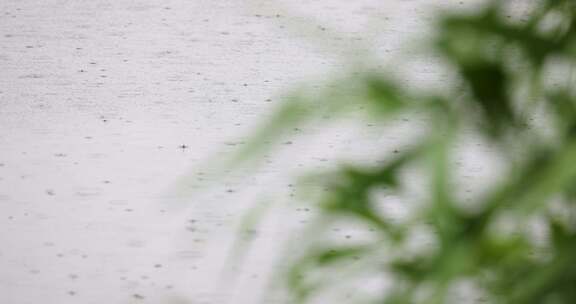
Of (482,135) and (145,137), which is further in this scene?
(145,137)

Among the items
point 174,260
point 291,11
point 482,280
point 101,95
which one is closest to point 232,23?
point 291,11

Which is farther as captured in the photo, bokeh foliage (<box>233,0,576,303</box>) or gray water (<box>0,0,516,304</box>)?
gray water (<box>0,0,516,304</box>)

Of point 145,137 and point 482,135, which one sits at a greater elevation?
point 145,137

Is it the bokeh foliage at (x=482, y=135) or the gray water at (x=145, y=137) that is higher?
the gray water at (x=145, y=137)

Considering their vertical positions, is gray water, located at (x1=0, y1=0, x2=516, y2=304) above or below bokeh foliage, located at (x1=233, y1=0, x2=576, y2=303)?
above

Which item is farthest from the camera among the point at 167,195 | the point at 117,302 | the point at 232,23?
the point at 232,23

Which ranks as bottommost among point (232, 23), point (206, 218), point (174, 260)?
point (174, 260)

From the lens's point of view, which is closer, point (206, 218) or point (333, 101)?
point (333, 101)

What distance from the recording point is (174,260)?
150cm

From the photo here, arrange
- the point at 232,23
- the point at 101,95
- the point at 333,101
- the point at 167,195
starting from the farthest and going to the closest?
→ the point at 232,23, the point at 101,95, the point at 167,195, the point at 333,101

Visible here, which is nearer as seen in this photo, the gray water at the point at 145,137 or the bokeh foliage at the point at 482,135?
the bokeh foliage at the point at 482,135

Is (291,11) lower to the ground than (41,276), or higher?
higher

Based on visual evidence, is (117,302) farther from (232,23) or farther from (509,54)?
(232,23)

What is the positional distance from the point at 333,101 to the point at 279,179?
1.44m
